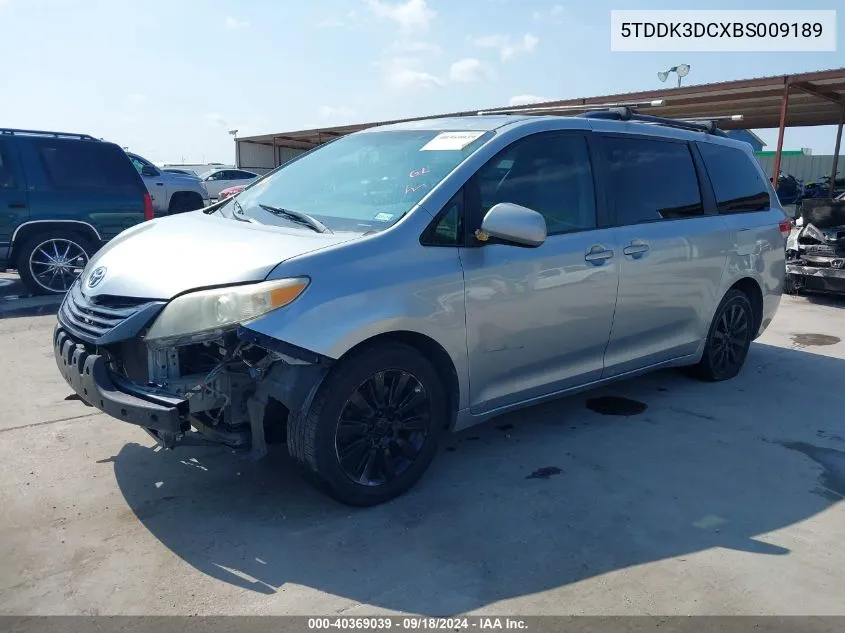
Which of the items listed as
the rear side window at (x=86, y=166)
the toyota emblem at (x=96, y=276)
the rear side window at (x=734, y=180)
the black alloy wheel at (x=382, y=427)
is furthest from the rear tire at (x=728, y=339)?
the rear side window at (x=86, y=166)

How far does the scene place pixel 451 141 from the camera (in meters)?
3.87

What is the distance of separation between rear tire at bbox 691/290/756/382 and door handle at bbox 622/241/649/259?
120cm

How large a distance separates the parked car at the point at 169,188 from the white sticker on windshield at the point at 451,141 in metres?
14.5

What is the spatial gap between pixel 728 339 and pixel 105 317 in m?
4.50

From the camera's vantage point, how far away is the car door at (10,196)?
803 centimetres

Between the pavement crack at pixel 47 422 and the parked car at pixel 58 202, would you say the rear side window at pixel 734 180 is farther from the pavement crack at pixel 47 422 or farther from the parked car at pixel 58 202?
the parked car at pixel 58 202

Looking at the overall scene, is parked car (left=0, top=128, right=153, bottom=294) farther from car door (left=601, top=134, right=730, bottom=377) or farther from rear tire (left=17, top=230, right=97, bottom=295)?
car door (left=601, top=134, right=730, bottom=377)

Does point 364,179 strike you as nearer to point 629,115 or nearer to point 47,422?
point 629,115

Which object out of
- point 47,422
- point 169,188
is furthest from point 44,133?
point 169,188

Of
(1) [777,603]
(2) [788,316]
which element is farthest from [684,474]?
(2) [788,316]

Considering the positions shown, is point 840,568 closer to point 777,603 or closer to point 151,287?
point 777,603

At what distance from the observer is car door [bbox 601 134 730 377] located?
4.39m

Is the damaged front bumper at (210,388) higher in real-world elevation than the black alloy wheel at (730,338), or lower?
higher

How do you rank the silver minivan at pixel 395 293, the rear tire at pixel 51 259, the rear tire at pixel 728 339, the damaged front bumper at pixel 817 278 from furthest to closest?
the damaged front bumper at pixel 817 278 < the rear tire at pixel 51 259 < the rear tire at pixel 728 339 < the silver minivan at pixel 395 293
